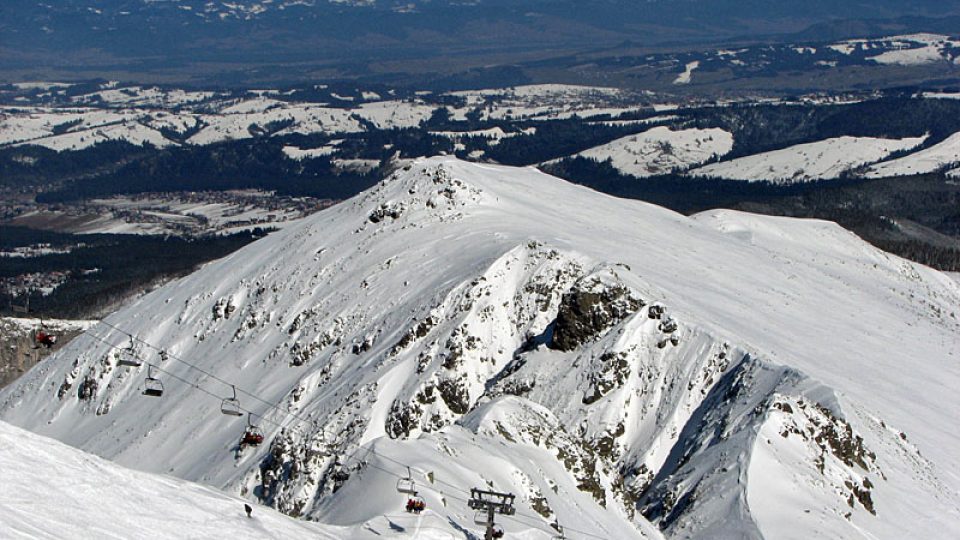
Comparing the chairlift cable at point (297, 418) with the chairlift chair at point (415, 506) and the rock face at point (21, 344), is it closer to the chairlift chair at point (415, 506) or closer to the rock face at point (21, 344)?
the chairlift chair at point (415, 506)

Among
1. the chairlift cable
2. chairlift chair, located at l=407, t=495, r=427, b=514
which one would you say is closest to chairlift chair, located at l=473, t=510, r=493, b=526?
the chairlift cable

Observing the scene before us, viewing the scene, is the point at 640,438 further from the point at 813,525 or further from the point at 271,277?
the point at 271,277

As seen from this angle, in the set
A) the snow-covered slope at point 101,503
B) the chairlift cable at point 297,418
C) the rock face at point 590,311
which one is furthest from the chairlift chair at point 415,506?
the rock face at point 590,311

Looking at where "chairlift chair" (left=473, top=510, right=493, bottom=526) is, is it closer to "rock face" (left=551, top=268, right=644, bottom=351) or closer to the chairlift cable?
the chairlift cable

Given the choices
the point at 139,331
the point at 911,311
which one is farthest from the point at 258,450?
the point at 911,311

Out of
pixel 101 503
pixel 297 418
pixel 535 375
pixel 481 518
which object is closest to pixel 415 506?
pixel 481 518

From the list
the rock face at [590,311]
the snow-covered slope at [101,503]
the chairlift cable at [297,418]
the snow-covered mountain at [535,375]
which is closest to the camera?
the snow-covered slope at [101,503]

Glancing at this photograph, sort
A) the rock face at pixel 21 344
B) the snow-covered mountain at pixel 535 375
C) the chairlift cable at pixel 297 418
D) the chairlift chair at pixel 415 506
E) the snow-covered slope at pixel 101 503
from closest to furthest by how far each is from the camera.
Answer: the snow-covered slope at pixel 101 503 → the chairlift chair at pixel 415 506 → the chairlift cable at pixel 297 418 → the snow-covered mountain at pixel 535 375 → the rock face at pixel 21 344
